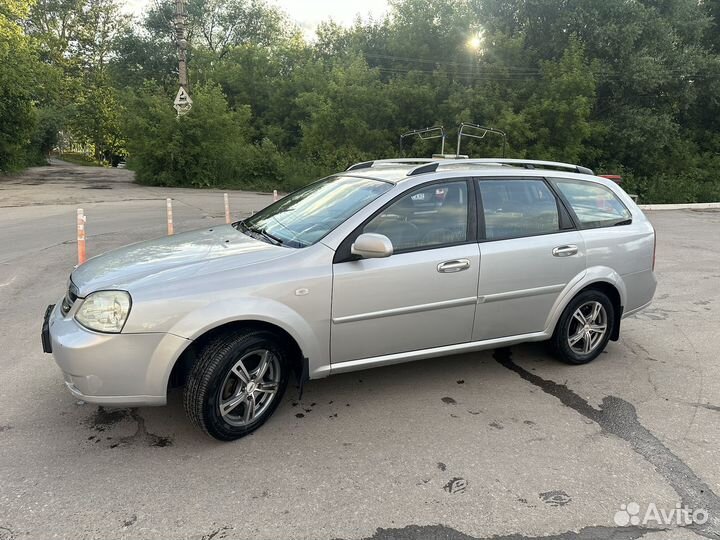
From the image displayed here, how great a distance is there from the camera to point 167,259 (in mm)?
3443

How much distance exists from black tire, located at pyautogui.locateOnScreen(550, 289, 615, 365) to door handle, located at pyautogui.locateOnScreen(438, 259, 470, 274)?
113 centimetres

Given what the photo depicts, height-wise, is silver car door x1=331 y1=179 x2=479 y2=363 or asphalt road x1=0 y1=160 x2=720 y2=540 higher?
silver car door x1=331 y1=179 x2=479 y2=363

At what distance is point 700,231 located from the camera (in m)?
13.4

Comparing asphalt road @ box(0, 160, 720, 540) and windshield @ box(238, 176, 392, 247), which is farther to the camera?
windshield @ box(238, 176, 392, 247)

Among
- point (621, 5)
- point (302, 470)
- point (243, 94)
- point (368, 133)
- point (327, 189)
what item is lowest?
point (302, 470)

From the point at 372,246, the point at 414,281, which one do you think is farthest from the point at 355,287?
the point at 414,281

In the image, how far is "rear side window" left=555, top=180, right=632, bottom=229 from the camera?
176 inches

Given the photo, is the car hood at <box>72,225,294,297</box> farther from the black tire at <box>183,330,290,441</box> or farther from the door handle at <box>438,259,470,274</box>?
the door handle at <box>438,259,470,274</box>

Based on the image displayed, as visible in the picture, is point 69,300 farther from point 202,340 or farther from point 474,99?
point 474,99

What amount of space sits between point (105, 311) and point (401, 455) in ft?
6.23

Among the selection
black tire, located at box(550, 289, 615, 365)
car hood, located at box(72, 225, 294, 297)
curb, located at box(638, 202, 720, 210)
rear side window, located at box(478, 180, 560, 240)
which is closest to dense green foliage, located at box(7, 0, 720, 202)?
curb, located at box(638, 202, 720, 210)

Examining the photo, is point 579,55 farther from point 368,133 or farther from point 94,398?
point 94,398

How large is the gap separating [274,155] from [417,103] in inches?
275

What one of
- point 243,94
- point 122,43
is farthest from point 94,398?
point 122,43
